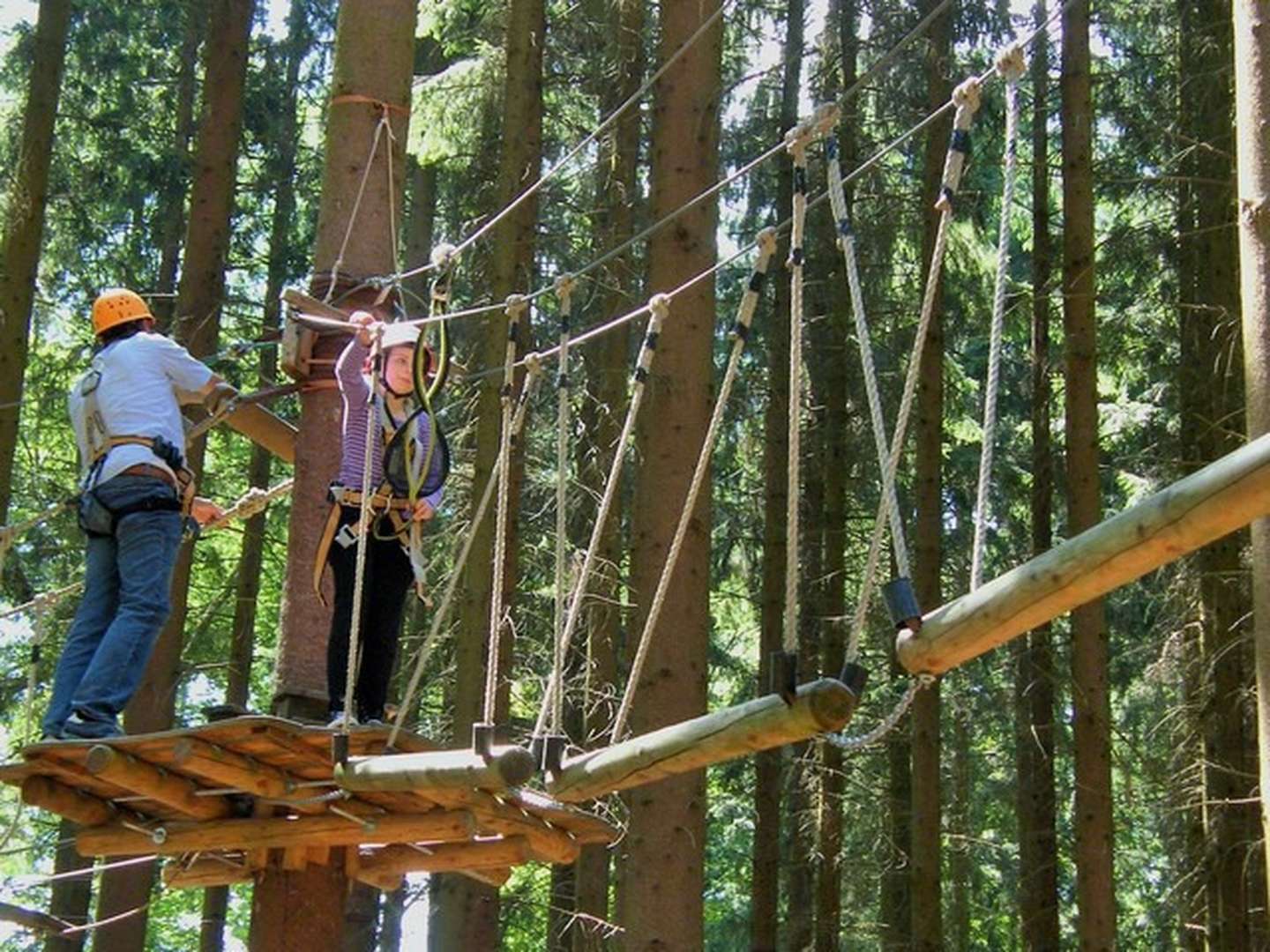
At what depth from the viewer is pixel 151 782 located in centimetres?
611

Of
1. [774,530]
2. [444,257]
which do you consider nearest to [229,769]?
[444,257]

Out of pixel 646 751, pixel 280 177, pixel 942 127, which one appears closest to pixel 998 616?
pixel 646 751

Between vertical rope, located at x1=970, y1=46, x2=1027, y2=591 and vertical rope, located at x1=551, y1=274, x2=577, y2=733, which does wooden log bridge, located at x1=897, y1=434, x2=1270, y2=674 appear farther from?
vertical rope, located at x1=551, y1=274, x2=577, y2=733

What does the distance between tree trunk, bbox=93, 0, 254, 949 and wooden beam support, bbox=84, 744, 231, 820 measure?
624cm

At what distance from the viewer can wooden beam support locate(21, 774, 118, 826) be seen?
6.26 metres

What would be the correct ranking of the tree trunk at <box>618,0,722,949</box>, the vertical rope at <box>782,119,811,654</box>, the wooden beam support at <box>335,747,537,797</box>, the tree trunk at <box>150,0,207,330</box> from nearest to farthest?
the vertical rope at <box>782,119,811,654</box>
the wooden beam support at <box>335,747,537,797</box>
the tree trunk at <box>618,0,722,949</box>
the tree trunk at <box>150,0,207,330</box>

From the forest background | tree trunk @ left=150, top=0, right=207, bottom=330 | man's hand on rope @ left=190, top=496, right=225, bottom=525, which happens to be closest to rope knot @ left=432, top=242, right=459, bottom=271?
man's hand on rope @ left=190, top=496, right=225, bottom=525

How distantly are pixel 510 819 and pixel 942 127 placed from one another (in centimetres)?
976

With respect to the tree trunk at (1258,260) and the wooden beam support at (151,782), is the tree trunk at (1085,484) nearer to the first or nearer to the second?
the tree trunk at (1258,260)

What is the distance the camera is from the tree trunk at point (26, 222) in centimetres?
1250

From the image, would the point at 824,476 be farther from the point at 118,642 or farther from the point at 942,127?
the point at 118,642

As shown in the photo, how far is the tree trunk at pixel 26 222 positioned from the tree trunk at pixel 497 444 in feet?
10.3

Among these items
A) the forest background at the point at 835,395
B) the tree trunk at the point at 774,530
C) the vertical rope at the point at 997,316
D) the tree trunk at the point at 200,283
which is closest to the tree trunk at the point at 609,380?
the forest background at the point at 835,395

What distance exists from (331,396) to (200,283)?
6.42 metres
